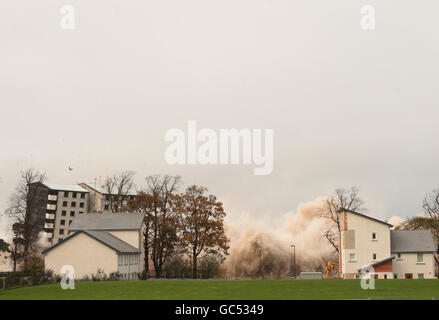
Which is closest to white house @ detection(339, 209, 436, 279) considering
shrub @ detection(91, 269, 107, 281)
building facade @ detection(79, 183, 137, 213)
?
shrub @ detection(91, 269, 107, 281)

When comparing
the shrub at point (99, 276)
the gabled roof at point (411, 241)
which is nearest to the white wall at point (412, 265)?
the gabled roof at point (411, 241)

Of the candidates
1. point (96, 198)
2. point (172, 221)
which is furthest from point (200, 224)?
point (96, 198)

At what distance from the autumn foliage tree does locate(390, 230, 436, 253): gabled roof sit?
21.6 metres

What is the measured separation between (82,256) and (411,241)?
41.0 m

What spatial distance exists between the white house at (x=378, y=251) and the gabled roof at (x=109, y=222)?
2783 centimetres

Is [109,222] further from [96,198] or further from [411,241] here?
[96,198]

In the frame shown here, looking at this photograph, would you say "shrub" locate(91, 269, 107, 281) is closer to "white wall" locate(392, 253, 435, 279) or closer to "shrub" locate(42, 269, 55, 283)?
"shrub" locate(42, 269, 55, 283)

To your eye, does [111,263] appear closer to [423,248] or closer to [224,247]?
[224,247]

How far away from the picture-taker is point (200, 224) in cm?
7669

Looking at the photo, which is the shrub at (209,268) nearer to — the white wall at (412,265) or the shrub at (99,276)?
the shrub at (99,276)

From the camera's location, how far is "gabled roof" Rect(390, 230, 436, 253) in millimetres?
71125

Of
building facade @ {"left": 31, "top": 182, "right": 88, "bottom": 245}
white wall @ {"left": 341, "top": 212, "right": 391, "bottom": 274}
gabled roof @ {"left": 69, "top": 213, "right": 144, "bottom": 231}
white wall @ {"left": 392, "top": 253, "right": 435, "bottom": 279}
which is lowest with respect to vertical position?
white wall @ {"left": 392, "top": 253, "right": 435, "bottom": 279}

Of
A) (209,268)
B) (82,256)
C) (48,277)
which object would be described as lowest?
(48,277)
